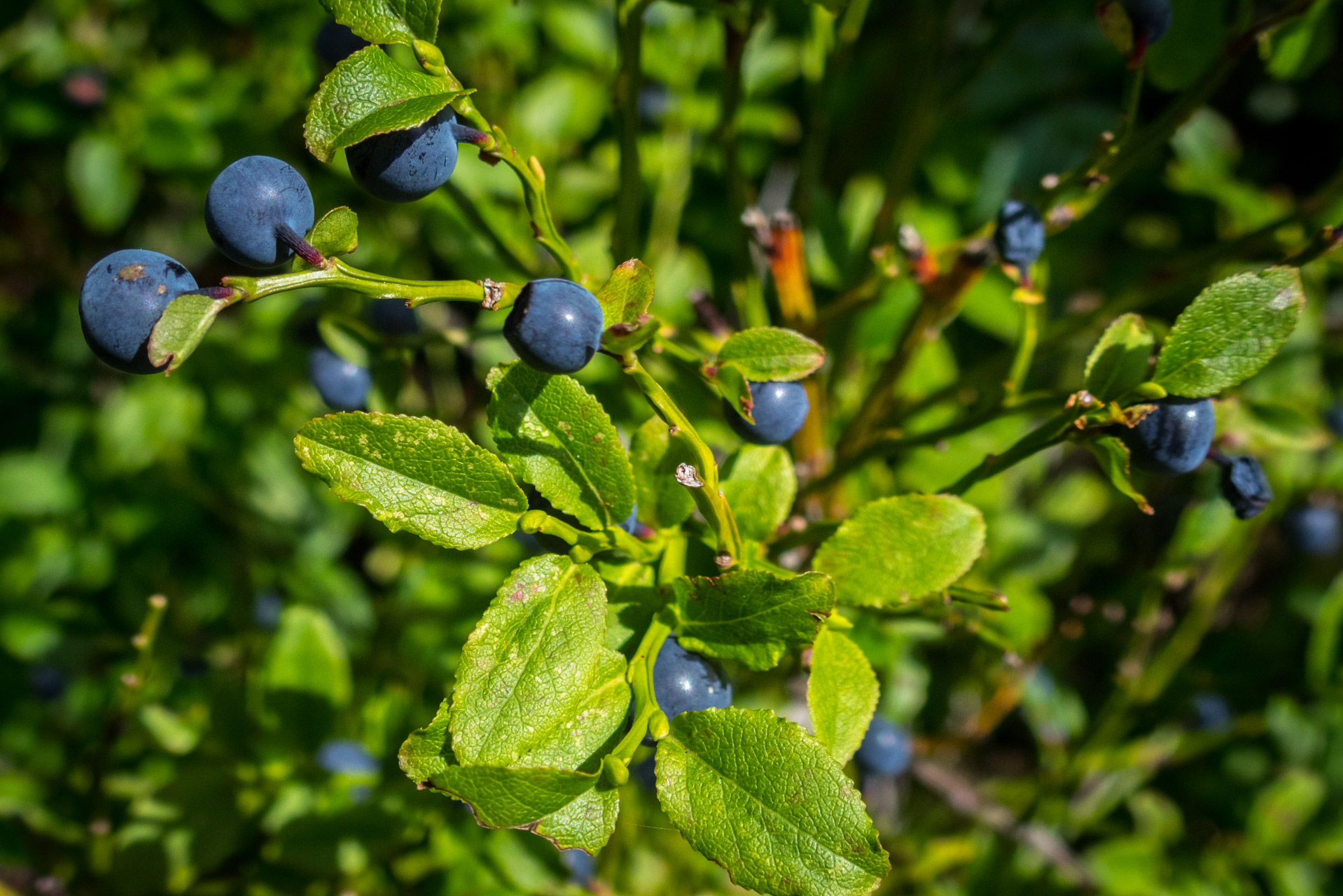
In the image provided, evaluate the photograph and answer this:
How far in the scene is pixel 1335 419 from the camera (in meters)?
1.60

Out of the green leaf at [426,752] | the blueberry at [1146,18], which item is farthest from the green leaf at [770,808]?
the blueberry at [1146,18]

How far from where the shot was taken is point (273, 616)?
1.74m

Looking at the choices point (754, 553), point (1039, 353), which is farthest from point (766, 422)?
point (1039, 353)

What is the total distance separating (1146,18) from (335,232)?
735 mm

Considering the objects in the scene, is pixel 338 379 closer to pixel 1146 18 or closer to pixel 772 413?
pixel 772 413

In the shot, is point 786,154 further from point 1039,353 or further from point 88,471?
point 88,471

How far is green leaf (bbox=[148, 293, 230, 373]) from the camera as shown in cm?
55

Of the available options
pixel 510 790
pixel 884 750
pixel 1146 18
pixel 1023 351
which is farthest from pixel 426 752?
pixel 1146 18

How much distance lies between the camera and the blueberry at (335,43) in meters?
0.95

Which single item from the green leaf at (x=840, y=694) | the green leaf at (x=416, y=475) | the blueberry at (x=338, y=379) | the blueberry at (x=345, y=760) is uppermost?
the green leaf at (x=416, y=475)

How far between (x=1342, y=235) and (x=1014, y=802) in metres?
1.14

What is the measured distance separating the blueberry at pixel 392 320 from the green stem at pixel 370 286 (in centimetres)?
44

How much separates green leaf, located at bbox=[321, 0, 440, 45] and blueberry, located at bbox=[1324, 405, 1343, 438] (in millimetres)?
1571

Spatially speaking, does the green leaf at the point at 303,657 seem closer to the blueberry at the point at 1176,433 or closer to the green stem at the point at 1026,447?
the green stem at the point at 1026,447
